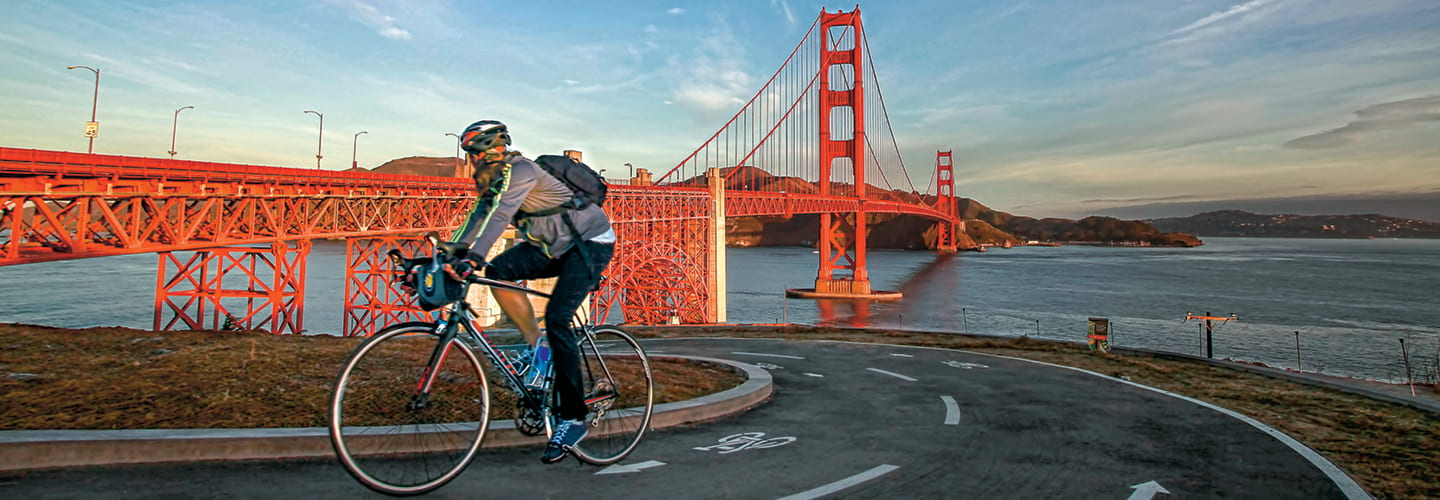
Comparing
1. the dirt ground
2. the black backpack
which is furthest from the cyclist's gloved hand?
the dirt ground

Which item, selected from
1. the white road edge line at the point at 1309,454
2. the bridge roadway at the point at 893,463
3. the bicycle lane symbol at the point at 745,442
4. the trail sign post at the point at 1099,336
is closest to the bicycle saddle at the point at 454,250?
the bridge roadway at the point at 893,463

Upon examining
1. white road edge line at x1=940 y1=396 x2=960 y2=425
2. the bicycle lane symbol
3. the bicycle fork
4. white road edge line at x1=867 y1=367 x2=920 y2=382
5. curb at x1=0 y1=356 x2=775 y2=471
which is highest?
the bicycle fork

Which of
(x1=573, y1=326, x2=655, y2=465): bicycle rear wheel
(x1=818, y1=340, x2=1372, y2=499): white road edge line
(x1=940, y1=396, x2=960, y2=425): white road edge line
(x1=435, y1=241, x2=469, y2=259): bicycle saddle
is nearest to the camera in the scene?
(x1=435, y1=241, x2=469, y2=259): bicycle saddle

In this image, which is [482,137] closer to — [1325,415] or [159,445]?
[159,445]

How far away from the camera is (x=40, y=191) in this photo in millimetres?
19500

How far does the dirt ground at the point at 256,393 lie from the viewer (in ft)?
19.0

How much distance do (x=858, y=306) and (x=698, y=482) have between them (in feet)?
237

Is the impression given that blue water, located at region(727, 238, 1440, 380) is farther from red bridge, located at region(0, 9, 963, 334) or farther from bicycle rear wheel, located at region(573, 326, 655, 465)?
bicycle rear wheel, located at region(573, 326, 655, 465)

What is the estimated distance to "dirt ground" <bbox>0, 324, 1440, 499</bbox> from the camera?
5.80m

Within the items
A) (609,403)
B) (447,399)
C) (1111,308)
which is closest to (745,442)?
(609,403)

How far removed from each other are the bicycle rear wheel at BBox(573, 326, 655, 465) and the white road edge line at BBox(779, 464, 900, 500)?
1.46m

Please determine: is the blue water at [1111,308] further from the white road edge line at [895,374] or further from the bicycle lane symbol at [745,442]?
the bicycle lane symbol at [745,442]

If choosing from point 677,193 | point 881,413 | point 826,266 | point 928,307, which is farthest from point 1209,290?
point 881,413

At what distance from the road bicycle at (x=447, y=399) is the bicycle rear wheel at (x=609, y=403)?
1cm
